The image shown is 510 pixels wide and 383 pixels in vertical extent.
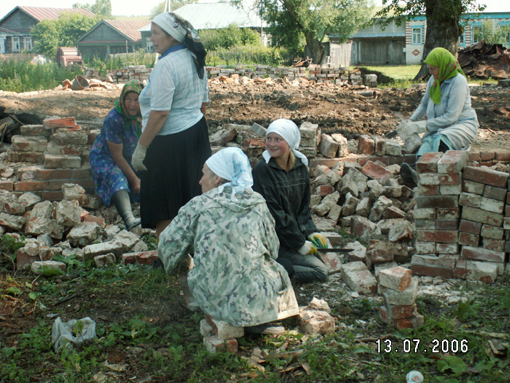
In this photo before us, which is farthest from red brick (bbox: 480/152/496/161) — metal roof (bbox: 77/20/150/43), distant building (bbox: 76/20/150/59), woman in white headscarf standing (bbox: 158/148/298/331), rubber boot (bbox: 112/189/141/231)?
metal roof (bbox: 77/20/150/43)

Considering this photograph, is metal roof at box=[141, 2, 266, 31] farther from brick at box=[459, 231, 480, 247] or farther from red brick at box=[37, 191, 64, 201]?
brick at box=[459, 231, 480, 247]

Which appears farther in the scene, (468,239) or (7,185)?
(7,185)

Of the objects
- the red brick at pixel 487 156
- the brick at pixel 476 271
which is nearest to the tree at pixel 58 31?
the red brick at pixel 487 156

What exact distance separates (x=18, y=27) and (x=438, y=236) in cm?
6047

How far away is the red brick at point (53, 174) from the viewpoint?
5078mm

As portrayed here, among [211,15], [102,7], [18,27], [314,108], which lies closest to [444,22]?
[314,108]

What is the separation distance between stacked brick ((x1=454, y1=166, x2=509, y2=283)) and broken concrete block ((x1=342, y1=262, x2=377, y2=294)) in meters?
0.67

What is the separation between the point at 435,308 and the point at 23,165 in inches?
179

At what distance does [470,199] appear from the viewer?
3543 millimetres

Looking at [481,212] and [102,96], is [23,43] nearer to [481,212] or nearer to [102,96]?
[102,96]

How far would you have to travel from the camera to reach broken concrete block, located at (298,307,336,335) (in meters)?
2.81

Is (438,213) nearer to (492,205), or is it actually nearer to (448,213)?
(448,213)

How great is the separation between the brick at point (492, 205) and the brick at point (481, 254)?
12.4 inches

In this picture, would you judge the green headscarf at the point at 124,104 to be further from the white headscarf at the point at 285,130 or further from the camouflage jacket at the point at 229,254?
the camouflage jacket at the point at 229,254
